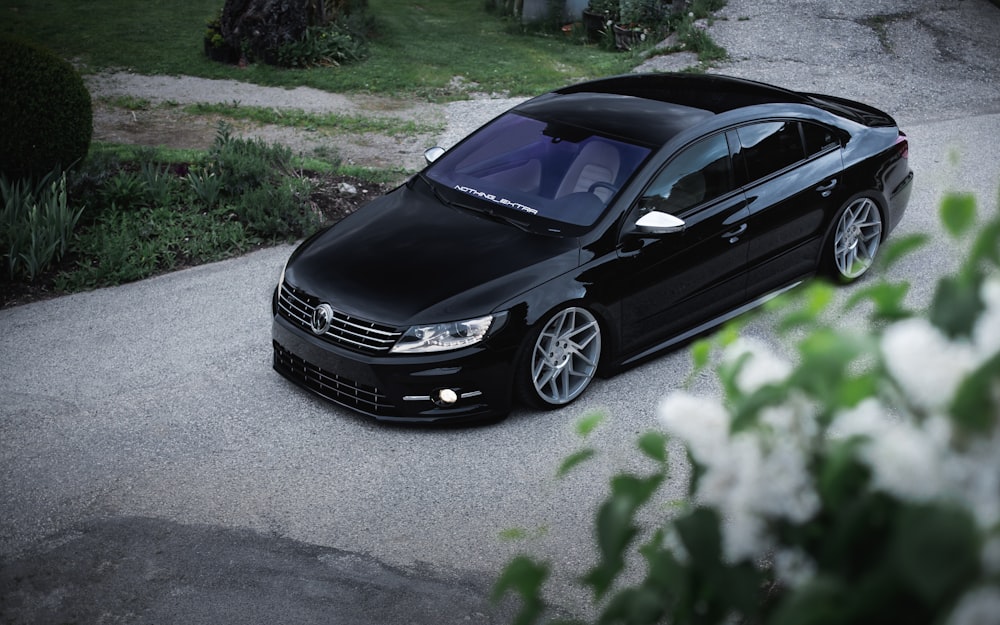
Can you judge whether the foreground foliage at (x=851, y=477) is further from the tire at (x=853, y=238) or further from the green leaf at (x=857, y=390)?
the tire at (x=853, y=238)

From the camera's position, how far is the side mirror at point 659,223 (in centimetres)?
587

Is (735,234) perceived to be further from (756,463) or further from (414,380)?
(756,463)

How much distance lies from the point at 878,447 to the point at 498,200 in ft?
16.9

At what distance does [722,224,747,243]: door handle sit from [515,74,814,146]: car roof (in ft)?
2.30

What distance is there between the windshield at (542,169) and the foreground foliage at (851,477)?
4.45 m

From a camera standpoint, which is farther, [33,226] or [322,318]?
[33,226]

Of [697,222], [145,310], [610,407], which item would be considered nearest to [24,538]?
[145,310]

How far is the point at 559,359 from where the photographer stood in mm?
5926

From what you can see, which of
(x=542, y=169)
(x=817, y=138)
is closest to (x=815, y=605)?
(x=542, y=169)

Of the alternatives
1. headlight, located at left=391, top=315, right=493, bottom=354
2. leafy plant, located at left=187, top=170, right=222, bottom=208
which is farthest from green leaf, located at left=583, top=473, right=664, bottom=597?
leafy plant, located at left=187, top=170, right=222, bottom=208

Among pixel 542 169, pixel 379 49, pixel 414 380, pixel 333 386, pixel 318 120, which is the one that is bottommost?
pixel 318 120

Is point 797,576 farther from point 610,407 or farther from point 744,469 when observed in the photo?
point 610,407

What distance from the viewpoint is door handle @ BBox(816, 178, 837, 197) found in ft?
22.8

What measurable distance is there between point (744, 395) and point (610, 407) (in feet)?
14.9
